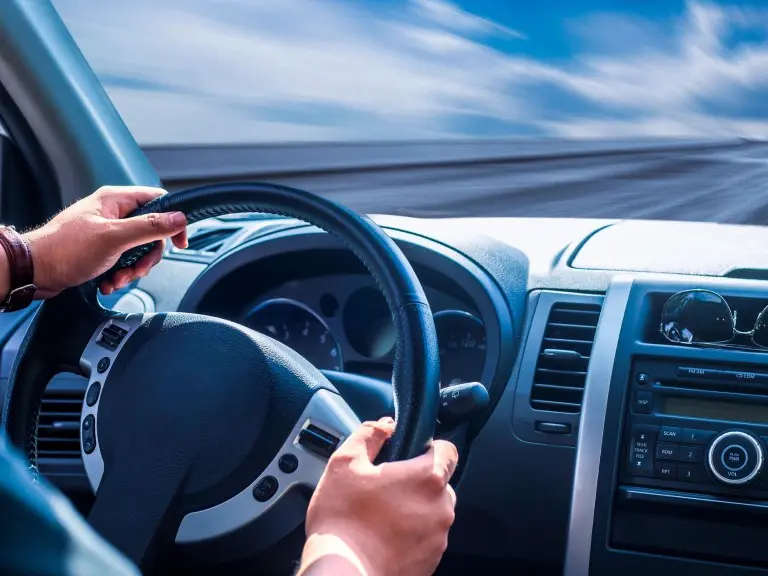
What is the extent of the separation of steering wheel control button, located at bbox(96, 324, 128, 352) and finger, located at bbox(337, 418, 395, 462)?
23.9 inches

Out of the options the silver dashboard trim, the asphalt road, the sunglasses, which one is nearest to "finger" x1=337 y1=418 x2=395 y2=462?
the silver dashboard trim

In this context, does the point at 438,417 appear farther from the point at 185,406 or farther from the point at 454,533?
the point at 454,533

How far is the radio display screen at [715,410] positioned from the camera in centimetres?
231

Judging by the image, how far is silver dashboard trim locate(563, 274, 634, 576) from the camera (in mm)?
2383

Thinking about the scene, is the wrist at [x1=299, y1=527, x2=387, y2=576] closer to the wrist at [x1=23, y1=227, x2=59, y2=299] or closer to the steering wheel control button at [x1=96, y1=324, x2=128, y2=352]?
the steering wheel control button at [x1=96, y1=324, x2=128, y2=352]

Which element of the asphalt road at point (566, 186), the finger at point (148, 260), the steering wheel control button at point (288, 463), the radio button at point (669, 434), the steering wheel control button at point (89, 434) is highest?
the finger at point (148, 260)

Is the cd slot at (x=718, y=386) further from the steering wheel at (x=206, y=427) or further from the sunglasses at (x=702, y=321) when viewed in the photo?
the steering wheel at (x=206, y=427)

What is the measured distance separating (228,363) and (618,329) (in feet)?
3.49

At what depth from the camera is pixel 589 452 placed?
7.82 ft

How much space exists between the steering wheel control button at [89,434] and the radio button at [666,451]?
1.22 metres

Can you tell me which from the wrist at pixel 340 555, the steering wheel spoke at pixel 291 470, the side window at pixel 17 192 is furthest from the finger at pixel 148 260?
the side window at pixel 17 192

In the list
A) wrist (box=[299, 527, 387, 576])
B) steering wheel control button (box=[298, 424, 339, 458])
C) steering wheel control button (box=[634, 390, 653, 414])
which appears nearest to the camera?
wrist (box=[299, 527, 387, 576])

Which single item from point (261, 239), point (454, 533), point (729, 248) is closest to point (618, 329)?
point (729, 248)

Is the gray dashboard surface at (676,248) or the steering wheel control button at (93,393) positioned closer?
the steering wheel control button at (93,393)
